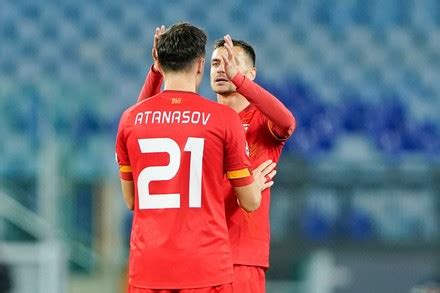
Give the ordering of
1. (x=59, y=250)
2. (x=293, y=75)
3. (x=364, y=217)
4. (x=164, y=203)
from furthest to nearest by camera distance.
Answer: (x=293, y=75) < (x=364, y=217) < (x=59, y=250) < (x=164, y=203)

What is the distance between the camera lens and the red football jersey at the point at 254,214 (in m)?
3.74

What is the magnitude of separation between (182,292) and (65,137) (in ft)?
16.5

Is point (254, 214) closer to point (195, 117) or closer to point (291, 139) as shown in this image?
point (195, 117)

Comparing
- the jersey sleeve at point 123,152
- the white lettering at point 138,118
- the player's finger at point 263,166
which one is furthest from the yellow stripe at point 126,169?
the player's finger at point 263,166

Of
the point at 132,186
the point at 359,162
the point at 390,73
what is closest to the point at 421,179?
the point at 359,162

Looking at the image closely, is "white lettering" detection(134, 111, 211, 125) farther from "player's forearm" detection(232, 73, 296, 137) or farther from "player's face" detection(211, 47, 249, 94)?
"player's face" detection(211, 47, 249, 94)

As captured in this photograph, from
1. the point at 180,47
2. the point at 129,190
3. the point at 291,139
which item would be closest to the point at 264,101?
the point at 180,47

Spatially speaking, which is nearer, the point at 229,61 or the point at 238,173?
the point at 238,173

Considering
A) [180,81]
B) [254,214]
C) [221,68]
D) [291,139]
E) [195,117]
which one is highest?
[291,139]

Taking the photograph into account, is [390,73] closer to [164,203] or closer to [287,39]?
[287,39]

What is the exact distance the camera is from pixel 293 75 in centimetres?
875

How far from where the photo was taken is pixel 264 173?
11.9ft

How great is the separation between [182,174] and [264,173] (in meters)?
0.38

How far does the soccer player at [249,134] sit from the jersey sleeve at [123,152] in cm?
29
